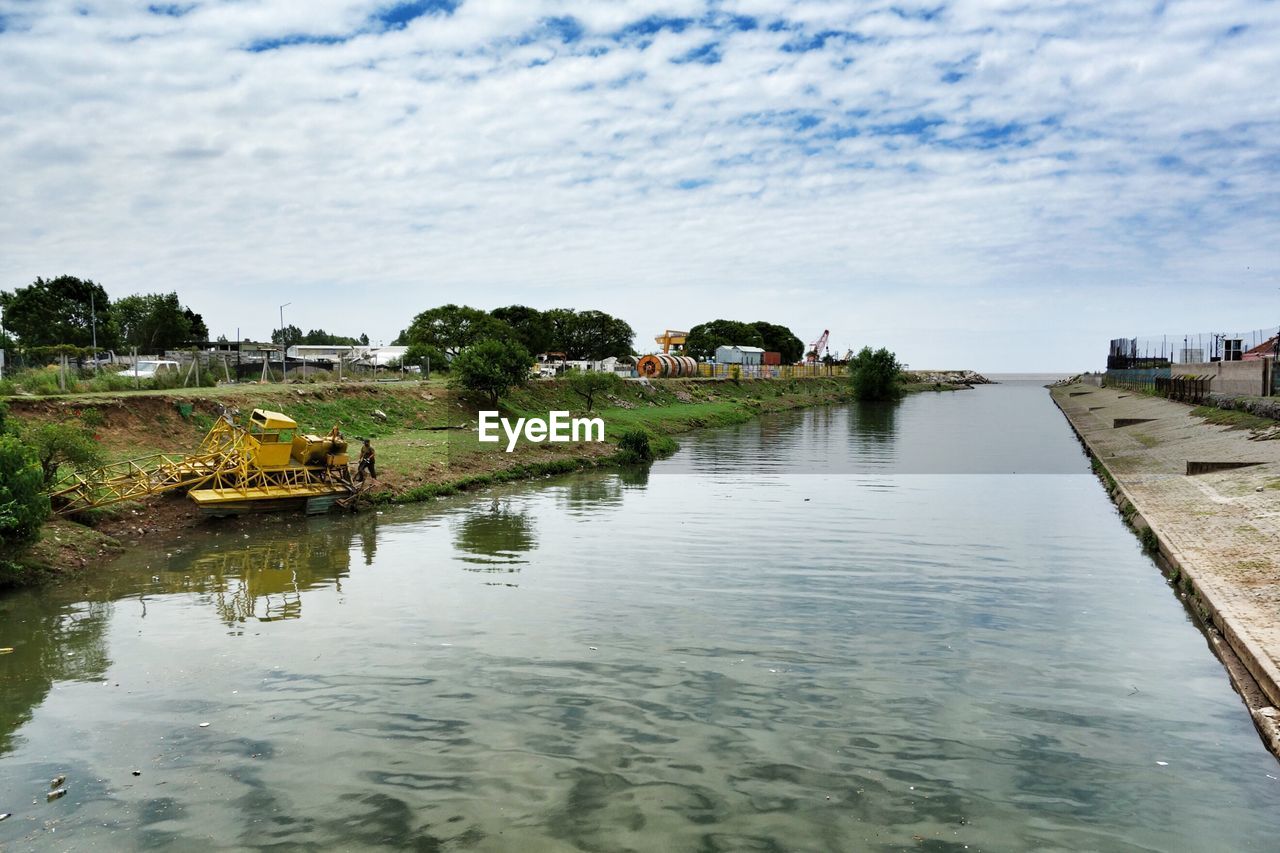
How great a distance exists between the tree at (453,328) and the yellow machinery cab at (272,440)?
89.7 meters

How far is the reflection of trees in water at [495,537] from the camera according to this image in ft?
75.9

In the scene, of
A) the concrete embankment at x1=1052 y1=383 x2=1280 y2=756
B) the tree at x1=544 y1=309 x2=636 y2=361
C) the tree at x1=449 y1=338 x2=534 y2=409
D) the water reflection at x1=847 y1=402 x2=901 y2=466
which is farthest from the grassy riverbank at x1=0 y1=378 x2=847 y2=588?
the tree at x1=544 y1=309 x2=636 y2=361

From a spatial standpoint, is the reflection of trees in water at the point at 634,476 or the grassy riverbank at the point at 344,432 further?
the reflection of trees in water at the point at 634,476

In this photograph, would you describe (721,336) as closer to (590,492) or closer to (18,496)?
(590,492)

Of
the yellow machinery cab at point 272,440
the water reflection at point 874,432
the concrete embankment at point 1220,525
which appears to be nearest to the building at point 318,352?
the water reflection at point 874,432

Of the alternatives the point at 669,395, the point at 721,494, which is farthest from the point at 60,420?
the point at 669,395

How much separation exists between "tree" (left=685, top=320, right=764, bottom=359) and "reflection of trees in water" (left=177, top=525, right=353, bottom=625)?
150 m

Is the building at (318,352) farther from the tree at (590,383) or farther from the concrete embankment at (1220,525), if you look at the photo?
the concrete embankment at (1220,525)

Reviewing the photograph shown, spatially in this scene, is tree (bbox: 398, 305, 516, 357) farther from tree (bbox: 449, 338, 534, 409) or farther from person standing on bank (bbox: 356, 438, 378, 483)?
person standing on bank (bbox: 356, 438, 378, 483)

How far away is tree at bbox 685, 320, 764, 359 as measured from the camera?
176 m

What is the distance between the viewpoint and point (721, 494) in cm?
3522

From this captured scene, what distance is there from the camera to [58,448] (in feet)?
→ 77.3

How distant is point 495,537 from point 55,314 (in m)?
85.6


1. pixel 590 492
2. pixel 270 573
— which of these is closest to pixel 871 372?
pixel 590 492
